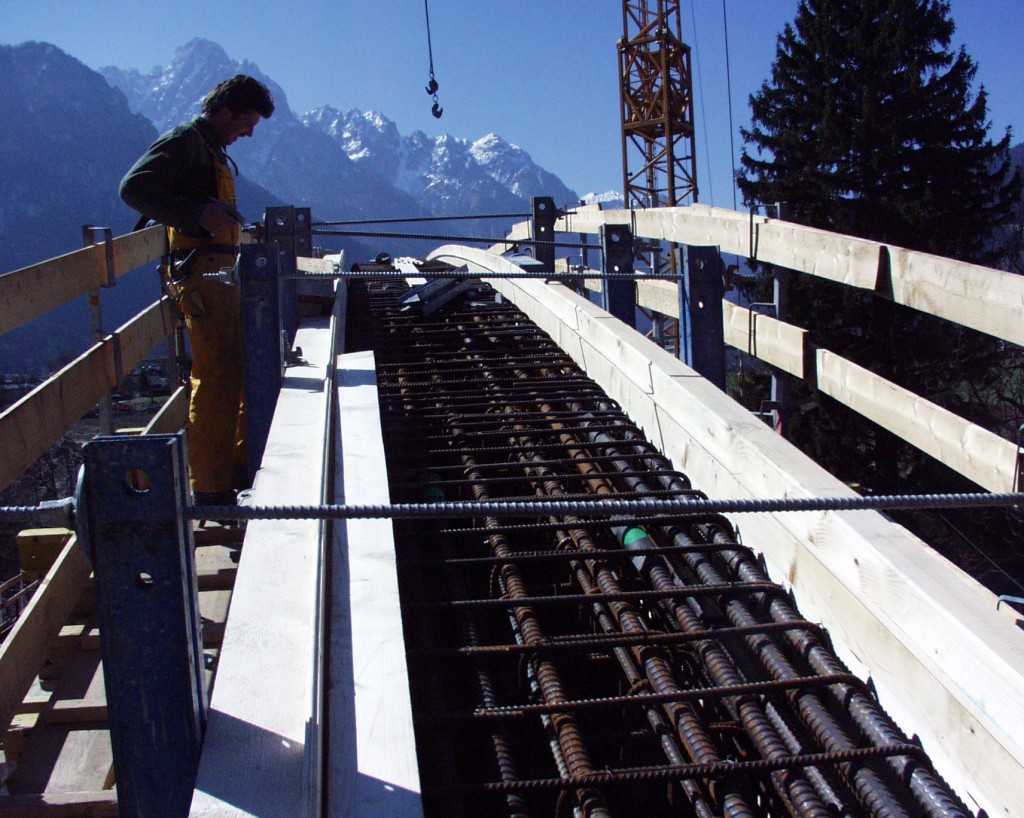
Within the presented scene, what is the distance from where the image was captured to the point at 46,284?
166 inches

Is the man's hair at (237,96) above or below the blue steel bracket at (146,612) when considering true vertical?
above

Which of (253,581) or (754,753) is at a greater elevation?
(253,581)

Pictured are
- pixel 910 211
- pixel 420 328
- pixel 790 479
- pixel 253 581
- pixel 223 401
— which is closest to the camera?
pixel 253 581

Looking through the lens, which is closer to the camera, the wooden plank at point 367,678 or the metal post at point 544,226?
the wooden plank at point 367,678

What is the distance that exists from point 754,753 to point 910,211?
2386cm

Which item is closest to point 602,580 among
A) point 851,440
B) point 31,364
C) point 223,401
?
point 223,401

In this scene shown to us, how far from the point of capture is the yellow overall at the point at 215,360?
486cm

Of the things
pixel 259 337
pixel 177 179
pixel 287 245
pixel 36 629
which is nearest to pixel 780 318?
pixel 287 245

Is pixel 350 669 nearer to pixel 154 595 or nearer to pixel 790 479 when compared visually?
pixel 154 595

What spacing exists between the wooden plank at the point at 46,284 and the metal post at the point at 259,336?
0.77 m

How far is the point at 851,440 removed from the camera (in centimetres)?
2402

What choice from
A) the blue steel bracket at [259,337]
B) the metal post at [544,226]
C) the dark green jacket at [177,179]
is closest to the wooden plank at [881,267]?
the metal post at [544,226]

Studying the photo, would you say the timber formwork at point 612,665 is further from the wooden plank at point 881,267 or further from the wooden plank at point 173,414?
the wooden plank at point 173,414

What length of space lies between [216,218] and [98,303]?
1.08m
